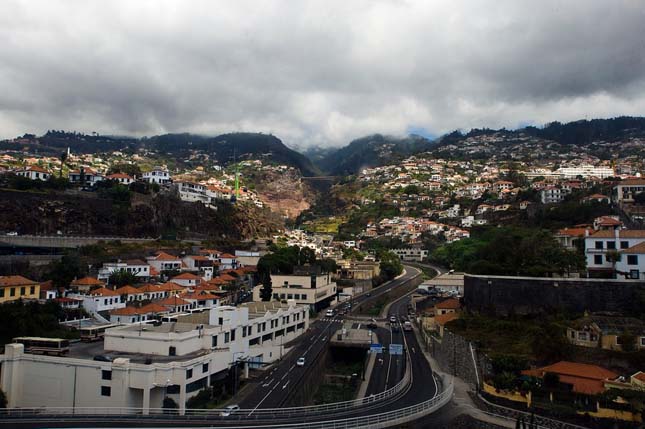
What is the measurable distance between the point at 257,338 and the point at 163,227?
140 feet

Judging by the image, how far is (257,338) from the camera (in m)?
34.0

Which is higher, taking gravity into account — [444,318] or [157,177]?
[157,177]

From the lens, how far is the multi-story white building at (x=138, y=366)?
22078 millimetres

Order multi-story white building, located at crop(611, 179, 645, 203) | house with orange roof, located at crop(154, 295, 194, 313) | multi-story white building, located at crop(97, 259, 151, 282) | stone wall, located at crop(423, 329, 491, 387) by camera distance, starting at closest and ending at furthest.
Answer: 1. stone wall, located at crop(423, 329, 491, 387)
2. house with orange roof, located at crop(154, 295, 194, 313)
3. multi-story white building, located at crop(97, 259, 151, 282)
4. multi-story white building, located at crop(611, 179, 645, 203)

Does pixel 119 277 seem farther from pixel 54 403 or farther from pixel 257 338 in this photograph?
pixel 54 403

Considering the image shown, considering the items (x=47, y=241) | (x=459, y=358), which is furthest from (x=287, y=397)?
(x=47, y=241)

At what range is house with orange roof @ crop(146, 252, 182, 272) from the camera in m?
54.8

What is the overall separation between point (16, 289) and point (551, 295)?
36.7 meters

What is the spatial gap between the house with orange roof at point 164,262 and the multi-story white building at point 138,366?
24.5m

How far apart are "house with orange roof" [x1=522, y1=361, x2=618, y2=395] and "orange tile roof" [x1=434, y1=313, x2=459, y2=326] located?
11.3m

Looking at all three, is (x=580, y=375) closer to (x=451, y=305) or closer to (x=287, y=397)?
(x=287, y=397)

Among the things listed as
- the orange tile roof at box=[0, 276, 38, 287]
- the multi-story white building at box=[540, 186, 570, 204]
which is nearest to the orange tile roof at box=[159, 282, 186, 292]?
the orange tile roof at box=[0, 276, 38, 287]

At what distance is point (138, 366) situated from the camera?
2198cm

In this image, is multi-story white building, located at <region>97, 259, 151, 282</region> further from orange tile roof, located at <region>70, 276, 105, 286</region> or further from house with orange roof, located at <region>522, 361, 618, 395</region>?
house with orange roof, located at <region>522, 361, 618, 395</region>
